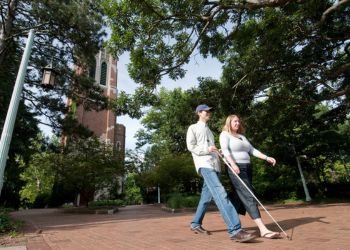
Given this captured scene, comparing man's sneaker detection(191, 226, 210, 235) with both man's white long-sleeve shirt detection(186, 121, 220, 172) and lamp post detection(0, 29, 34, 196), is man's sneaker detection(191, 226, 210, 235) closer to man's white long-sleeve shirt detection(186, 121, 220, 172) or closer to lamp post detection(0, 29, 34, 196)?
man's white long-sleeve shirt detection(186, 121, 220, 172)

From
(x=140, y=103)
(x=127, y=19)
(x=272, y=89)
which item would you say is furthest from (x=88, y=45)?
(x=272, y=89)

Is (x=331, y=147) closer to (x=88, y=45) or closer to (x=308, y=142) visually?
(x=308, y=142)

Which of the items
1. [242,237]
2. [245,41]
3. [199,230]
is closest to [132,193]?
[245,41]

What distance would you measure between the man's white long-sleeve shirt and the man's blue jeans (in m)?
0.09

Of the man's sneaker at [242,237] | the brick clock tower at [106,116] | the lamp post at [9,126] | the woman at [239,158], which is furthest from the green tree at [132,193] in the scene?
the man's sneaker at [242,237]

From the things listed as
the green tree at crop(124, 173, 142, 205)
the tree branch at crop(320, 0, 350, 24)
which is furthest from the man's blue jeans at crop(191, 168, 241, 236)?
the green tree at crop(124, 173, 142, 205)

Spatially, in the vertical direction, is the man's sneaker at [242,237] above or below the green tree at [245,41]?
below

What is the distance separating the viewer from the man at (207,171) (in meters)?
4.14

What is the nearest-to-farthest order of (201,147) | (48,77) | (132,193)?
(201,147), (48,77), (132,193)

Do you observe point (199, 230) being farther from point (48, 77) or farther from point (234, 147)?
point (48, 77)

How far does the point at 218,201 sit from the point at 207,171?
470 mm

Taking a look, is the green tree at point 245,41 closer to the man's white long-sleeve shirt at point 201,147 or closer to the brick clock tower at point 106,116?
the man's white long-sleeve shirt at point 201,147

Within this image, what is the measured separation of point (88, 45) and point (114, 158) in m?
6.42

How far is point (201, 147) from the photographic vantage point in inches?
183
